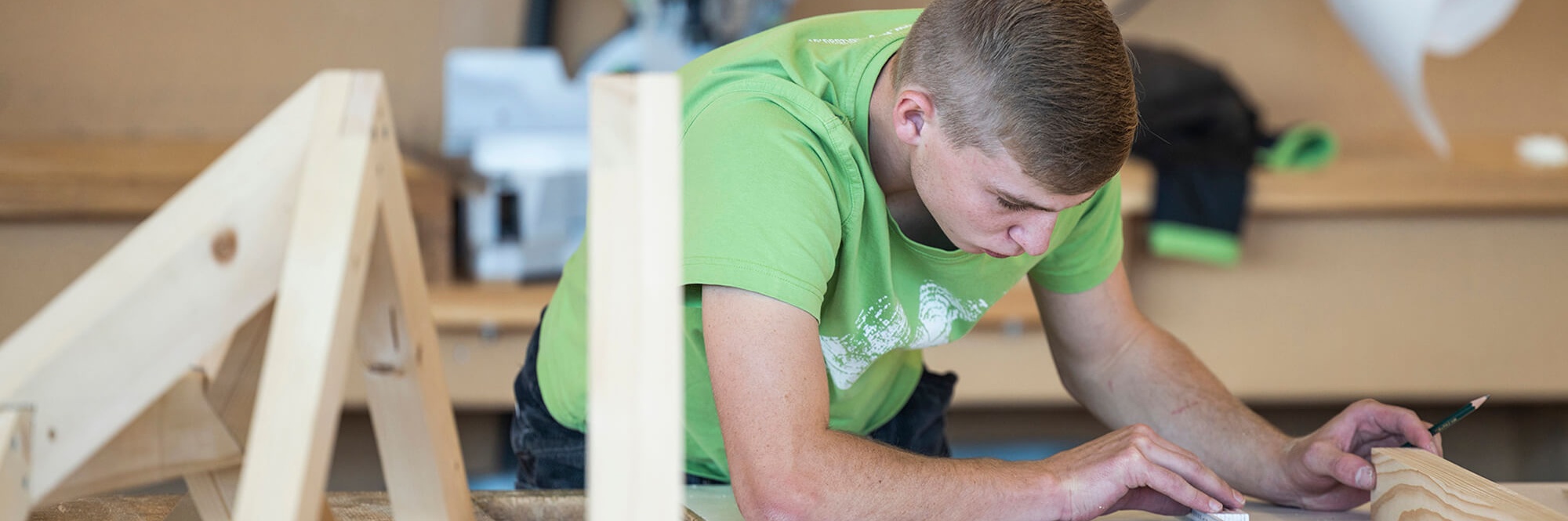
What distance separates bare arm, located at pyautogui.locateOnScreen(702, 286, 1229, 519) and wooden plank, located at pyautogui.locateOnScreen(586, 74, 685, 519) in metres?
0.22

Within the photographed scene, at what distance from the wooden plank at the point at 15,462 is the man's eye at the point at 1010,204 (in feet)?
1.99

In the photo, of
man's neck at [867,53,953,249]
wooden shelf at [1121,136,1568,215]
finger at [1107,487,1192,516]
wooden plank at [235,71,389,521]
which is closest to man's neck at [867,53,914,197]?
man's neck at [867,53,953,249]

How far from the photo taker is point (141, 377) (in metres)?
0.65

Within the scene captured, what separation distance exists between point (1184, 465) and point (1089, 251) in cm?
29

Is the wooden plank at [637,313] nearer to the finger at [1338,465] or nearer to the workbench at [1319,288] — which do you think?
the finger at [1338,465]

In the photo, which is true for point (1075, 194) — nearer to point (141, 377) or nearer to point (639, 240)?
point (639, 240)

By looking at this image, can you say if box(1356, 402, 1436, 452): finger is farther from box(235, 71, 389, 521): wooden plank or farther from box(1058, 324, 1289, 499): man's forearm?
box(235, 71, 389, 521): wooden plank

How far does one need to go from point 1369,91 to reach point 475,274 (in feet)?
6.38

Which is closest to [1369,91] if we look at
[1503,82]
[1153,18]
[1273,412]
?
[1503,82]

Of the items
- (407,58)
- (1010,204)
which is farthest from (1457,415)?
(407,58)

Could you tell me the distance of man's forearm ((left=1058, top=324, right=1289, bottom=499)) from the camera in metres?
1.10

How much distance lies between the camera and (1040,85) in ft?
2.66

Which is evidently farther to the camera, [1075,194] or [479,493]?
[479,493]

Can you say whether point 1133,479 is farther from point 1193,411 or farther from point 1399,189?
point 1399,189
